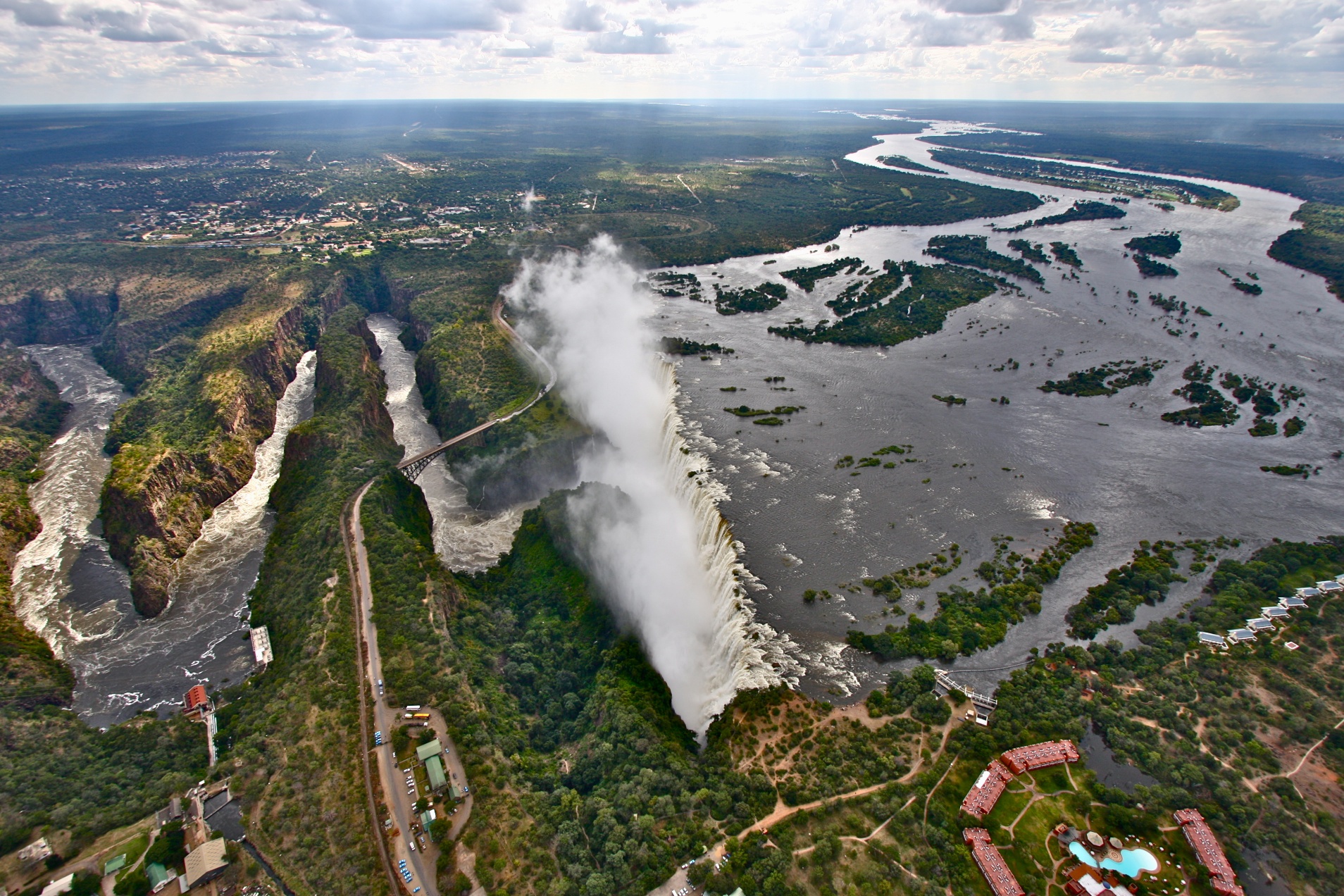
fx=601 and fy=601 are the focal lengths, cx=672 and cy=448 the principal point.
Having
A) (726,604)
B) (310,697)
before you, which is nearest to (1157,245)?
(726,604)

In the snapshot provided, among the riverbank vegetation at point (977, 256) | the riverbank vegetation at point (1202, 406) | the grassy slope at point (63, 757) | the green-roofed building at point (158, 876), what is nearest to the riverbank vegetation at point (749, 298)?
the riverbank vegetation at point (977, 256)

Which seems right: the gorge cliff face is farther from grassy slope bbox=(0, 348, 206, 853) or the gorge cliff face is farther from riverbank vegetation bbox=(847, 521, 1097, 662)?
riverbank vegetation bbox=(847, 521, 1097, 662)

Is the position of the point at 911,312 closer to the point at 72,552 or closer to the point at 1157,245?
the point at 1157,245

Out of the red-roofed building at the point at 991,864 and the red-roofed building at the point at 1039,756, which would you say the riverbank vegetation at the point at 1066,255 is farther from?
the red-roofed building at the point at 991,864

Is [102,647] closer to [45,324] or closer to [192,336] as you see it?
[192,336]

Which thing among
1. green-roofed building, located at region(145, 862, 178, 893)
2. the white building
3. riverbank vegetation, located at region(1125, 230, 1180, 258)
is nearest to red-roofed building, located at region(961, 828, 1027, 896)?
green-roofed building, located at region(145, 862, 178, 893)

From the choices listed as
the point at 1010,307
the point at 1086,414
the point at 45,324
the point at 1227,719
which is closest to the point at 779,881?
the point at 1227,719

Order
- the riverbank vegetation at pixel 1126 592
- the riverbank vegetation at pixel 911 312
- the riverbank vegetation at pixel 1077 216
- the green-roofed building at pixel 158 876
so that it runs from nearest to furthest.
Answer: the green-roofed building at pixel 158 876 < the riverbank vegetation at pixel 1126 592 < the riverbank vegetation at pixel 911 312 < the riverbank vegetation at pixel 1077 216
